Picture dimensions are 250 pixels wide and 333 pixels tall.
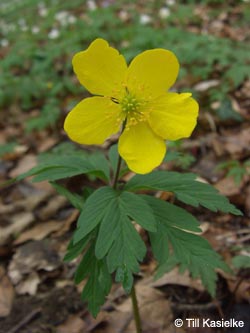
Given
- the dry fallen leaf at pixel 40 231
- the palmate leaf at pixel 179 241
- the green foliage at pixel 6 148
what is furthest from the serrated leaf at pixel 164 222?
the green foliage at pixel 6 148

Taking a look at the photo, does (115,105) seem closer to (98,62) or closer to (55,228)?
(98,62)

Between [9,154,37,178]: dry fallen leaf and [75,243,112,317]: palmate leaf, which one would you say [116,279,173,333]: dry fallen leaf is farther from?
[9,154,37,178]: dry fallen leaf

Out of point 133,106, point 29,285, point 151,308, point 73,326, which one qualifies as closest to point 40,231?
point 29,285

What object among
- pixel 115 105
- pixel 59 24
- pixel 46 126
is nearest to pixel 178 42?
pixel 46 126

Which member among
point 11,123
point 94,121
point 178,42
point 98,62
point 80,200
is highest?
point 98,62

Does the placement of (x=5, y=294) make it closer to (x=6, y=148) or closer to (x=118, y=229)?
(x=118, y=229)

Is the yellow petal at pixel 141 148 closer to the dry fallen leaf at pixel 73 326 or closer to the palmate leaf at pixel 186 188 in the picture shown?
the palmate leaf at pixel 186 188
